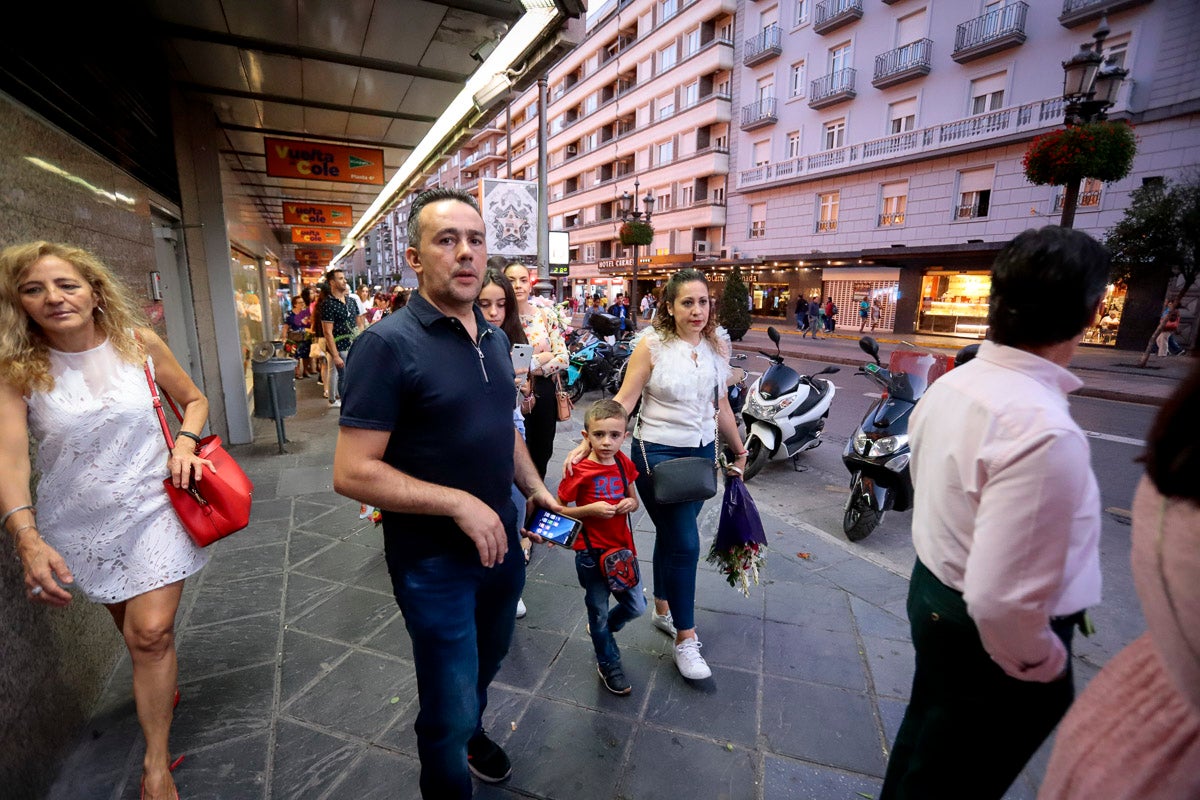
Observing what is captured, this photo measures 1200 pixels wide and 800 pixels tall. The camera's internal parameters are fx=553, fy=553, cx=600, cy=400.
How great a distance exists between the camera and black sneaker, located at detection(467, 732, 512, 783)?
2104 millimetres

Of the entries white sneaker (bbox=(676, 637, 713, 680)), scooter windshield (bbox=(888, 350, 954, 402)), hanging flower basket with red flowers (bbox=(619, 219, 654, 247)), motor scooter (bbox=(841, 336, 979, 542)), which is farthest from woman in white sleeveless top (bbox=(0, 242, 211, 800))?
hanging flower basket with red flowers (bbox=(619, 219, 654, 247))

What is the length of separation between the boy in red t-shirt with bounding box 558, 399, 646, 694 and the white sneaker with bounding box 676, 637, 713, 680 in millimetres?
288

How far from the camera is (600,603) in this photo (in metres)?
2.51

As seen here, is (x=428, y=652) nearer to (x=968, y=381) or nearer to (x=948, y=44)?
(x=968, y=381)

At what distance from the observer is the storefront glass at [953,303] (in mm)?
21281

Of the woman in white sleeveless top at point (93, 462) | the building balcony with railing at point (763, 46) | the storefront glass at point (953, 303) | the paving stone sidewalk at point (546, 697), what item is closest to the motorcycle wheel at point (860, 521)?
the paving stone sidewalk at point (546, 697)

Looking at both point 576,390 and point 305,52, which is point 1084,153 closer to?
point 576,390

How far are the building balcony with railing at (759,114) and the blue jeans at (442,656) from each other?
98.5 ft

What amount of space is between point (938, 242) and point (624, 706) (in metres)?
24.3

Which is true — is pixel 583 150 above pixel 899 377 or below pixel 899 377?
above

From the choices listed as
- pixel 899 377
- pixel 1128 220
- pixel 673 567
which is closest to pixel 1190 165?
pixel 1128 220

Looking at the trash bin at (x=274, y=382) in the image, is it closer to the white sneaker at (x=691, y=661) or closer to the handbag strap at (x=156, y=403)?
the handbag strap at (x=156, y=403)

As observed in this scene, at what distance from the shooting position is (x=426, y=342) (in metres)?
1.62

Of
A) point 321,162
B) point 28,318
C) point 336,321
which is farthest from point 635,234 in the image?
point 28,318
